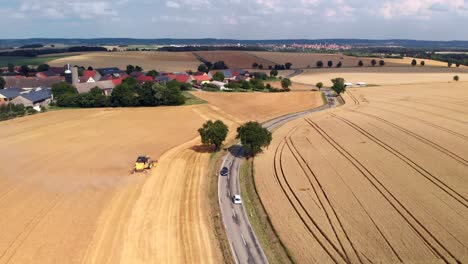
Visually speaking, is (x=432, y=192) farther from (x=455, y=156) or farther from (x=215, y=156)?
(x=215, y=156)

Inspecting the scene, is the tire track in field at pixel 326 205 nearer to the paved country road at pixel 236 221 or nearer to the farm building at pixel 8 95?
the paved country road at pixel 236 221

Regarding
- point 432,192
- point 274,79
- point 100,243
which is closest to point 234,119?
point 432,192

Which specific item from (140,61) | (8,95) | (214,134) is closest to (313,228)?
(214,134)

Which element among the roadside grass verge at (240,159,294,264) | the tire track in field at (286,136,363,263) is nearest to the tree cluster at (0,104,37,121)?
the roadside grass verge at (240,159,294,264)

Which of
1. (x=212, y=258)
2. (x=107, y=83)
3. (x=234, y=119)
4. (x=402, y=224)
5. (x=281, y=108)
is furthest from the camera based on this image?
(x=107, y=83)

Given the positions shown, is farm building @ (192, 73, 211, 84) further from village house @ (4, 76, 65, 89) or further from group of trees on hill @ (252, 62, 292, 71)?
group of trees on hill @ (252, 62, 292, 71)

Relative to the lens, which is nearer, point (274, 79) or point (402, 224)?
point (402, 224)
